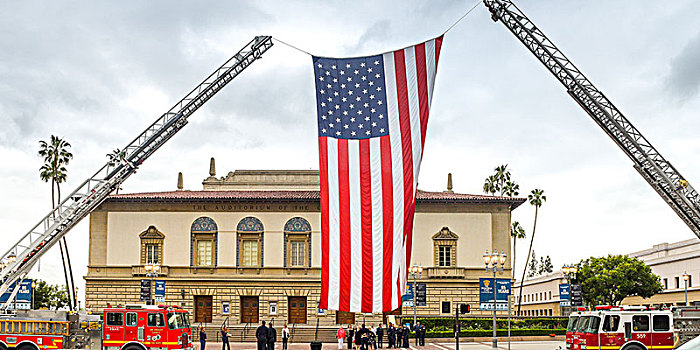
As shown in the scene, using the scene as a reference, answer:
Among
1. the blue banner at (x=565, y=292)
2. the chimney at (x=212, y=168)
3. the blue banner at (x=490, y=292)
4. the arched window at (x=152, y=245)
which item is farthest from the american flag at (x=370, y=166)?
the chimney at (x=212, y=168)

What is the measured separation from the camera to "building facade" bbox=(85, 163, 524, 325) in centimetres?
6931

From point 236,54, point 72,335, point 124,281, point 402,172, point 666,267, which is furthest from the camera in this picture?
point 666,267

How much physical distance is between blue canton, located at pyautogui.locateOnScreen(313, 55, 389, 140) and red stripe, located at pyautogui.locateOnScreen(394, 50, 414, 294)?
0.47 m

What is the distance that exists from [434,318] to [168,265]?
22.9 metres

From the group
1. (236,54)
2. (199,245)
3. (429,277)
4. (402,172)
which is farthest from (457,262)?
(402,172)

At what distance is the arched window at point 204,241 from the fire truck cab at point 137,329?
34.4 metres

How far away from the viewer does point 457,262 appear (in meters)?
70.4

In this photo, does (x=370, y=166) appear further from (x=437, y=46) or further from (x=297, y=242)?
(x=297, y=242)

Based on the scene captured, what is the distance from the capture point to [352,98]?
24438mm

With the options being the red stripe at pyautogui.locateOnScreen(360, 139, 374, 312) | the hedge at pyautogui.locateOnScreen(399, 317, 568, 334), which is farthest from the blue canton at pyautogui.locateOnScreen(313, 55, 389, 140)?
the hedge at pyautogui.locateOnScreen(399, 317, 568, 334)

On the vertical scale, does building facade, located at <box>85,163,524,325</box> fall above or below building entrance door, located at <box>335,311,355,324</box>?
above

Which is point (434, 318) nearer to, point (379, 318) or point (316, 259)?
point (379, 318)

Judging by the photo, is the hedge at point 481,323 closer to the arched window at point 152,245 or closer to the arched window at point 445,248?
the arched window at point 445,248

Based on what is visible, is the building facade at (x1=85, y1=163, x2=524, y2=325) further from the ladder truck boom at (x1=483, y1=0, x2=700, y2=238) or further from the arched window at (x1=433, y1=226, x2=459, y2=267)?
the ladder truck boom at (x1=483, y1=0, x2=700, y2=238)
